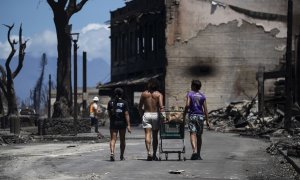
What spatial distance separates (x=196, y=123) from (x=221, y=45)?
31.7 meters

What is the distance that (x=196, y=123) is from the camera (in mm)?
14609

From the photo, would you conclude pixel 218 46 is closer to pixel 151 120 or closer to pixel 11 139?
pixel 11 139

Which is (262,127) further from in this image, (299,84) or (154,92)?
(154,92)

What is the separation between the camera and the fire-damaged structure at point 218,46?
45.8m

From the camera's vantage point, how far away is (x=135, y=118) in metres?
51.2

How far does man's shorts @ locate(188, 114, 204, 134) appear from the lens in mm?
14562

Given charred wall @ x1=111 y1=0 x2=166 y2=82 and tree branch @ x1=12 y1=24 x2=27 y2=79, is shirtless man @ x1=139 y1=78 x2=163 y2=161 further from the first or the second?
charred wall @ x1=111 y1=0 x2=166 y2=82

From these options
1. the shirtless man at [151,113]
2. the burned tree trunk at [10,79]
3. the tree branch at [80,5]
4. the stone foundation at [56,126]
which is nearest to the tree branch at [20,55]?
the burned tree trunk at [10,79]

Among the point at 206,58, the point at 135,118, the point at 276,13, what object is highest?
the point at 276,13

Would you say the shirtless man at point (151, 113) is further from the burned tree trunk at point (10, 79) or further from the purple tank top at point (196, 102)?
the burned tree trunk at point (10, 79)

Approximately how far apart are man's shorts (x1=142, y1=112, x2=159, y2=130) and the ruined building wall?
3108cm

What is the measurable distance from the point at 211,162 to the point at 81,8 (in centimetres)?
1758

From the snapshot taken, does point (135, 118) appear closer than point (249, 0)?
No

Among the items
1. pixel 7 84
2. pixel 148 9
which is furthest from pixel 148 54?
pixel 7 84
